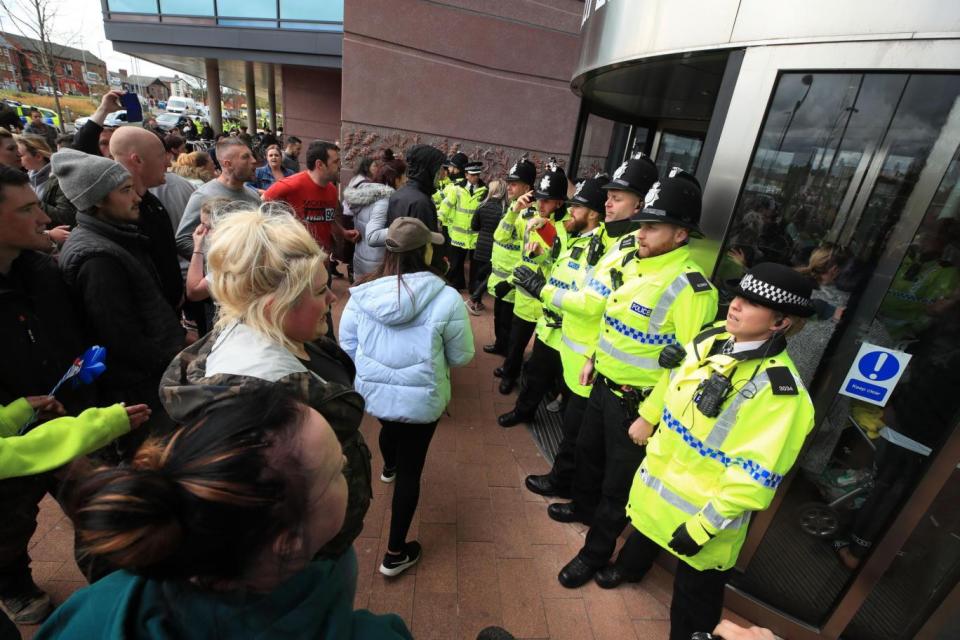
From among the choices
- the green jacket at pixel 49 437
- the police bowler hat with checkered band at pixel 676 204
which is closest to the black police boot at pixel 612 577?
the police bowler hat with checkered band at pixel 676 204

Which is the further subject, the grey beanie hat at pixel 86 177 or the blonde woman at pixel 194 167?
the blonde woman at pixel 194 167

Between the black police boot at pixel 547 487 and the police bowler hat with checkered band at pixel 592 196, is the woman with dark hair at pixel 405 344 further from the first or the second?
the police bowler hat with checkered band at pixel 592 196

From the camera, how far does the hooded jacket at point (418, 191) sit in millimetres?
4074

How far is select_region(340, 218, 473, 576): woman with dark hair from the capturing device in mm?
2215

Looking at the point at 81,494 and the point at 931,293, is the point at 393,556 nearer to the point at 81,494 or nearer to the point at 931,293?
the point at 81,494

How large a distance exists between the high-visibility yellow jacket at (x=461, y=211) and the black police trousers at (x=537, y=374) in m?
3.04

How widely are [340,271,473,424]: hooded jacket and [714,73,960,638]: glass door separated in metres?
1.51

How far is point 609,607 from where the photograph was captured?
2.50 m

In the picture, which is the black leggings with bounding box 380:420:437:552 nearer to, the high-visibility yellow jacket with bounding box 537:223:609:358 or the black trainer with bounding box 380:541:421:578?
the black trainer with bounding box 380:541:421:578

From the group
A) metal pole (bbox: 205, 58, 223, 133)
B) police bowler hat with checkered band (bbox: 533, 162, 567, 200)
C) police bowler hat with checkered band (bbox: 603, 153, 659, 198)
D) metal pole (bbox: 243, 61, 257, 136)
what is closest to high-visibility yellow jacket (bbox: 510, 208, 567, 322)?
police bowler hat with checkered band (bbox: 533, 162, 567, 200)

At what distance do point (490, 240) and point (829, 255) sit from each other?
13.9ft

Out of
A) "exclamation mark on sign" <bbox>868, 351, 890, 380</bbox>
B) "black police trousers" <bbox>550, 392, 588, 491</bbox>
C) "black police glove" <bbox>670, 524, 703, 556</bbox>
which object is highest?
"exclamation mark on sign" <bbox>868, 351, 890, 380</bbox>

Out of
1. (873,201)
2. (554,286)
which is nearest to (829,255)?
(873,201)

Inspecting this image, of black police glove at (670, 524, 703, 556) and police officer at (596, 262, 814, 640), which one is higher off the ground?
police officer at (596, 262, 814, 640)
